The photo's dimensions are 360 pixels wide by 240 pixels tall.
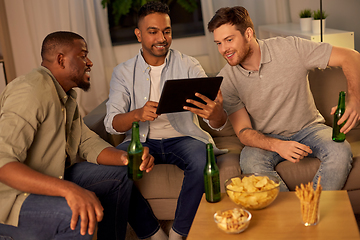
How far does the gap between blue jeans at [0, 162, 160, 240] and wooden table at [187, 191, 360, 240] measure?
0.44m

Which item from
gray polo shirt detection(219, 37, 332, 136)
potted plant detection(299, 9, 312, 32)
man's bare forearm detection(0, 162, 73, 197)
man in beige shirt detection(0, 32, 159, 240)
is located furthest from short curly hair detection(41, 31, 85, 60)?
potted plant detection(299, 9, 312, 32)

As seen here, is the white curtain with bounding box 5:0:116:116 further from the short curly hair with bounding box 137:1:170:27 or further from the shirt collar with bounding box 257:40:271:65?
the shirt collar with bounding box 257:40:271:65

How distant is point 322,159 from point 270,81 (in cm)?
48

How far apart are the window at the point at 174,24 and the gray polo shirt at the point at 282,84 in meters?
2.20

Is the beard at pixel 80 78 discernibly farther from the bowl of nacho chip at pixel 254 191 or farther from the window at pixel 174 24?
the window at pixel 174 24

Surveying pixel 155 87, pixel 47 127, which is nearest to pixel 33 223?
pixel 47 127

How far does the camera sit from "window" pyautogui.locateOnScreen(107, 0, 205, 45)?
4.20 meters

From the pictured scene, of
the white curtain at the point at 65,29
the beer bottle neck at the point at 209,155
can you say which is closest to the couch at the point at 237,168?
the beer bottle neck at the point at 209,155

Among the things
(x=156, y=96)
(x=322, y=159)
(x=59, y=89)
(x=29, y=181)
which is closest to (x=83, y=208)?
(x=29, y=181)

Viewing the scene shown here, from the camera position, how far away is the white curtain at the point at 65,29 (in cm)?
402

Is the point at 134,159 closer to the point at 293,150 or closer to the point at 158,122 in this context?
the point at 158,122

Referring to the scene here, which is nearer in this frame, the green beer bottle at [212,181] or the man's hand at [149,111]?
the green beer bottle at [212,181]

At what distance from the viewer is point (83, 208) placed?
1.32m

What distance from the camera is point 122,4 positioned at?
4.00 meters
